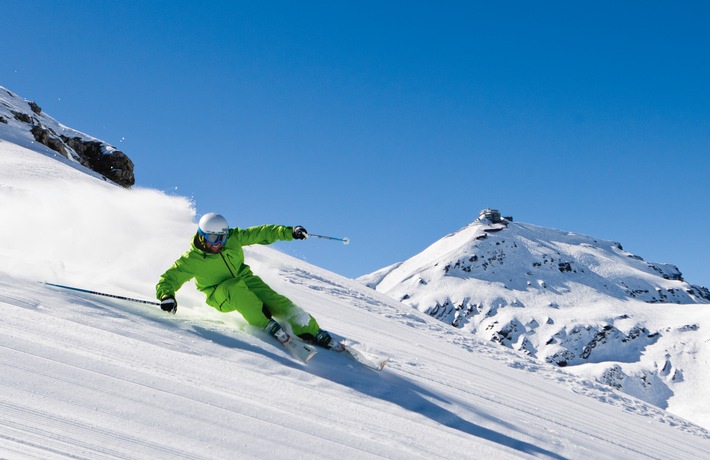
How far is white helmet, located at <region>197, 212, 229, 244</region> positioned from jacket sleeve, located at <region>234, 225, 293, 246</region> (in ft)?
0.96

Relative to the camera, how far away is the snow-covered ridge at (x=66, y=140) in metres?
28.2

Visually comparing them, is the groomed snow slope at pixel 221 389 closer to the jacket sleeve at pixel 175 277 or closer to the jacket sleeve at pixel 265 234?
the jacket sleeve at pixel 175 277

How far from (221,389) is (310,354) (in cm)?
137

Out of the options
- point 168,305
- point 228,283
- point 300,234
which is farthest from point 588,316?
point 168,305

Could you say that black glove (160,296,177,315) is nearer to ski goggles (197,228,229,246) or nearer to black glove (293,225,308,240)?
ski goggles (197,228,229,246)

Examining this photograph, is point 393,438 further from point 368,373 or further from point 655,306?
point 655,306

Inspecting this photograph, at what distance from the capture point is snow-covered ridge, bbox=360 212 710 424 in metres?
124

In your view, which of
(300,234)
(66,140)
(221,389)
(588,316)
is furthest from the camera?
(588,316)

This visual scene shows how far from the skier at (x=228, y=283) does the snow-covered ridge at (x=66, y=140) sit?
978 inches

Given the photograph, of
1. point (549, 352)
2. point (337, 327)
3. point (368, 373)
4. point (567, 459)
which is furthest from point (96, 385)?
point (549, 352)

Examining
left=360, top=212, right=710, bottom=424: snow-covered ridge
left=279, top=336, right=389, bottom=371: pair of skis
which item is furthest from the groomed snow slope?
left=360, top=212, right=710, bottom=424: snow-covered ridge

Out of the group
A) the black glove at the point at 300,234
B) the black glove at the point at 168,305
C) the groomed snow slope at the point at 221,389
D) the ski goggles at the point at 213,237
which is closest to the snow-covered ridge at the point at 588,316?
the groomed snow slope at the point at 221,389

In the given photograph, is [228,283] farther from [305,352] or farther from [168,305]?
[305,352]

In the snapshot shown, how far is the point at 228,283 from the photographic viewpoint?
17.0 ft
